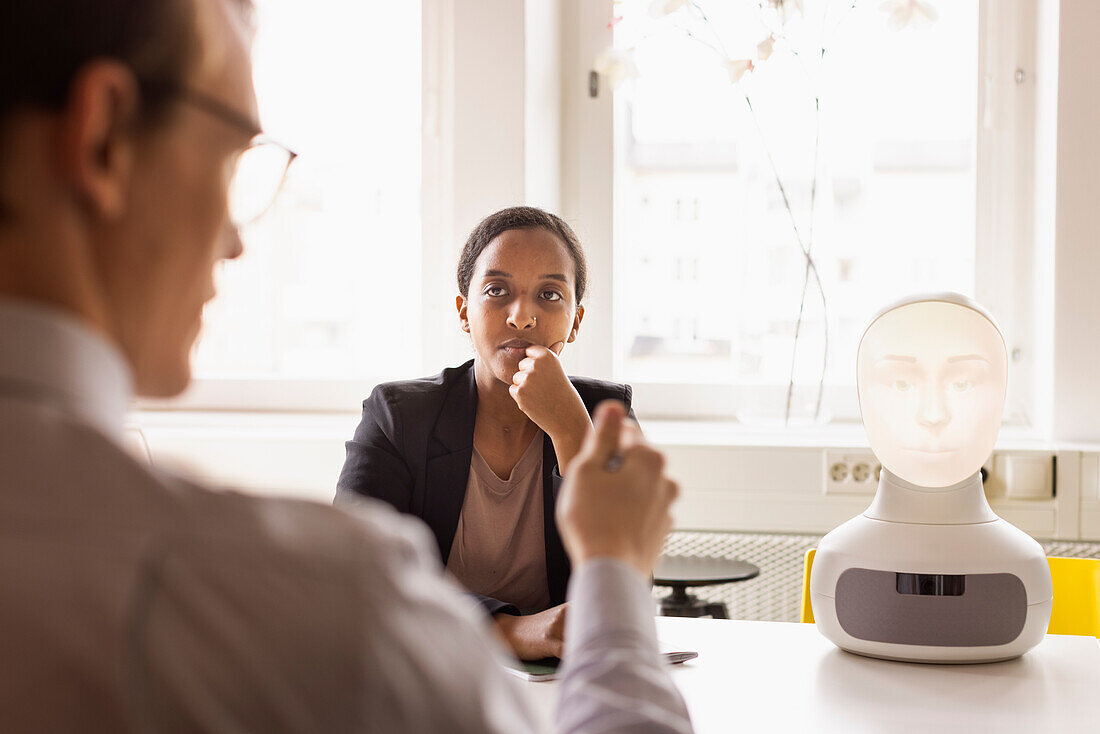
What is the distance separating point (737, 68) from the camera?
2.54m

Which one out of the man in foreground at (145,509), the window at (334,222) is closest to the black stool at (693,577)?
the window at (334,222)

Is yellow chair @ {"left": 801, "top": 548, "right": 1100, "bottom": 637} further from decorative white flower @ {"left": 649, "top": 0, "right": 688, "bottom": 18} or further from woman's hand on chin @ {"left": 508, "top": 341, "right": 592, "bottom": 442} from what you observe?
decorative white flower @ {"left": 649, "top": 0, "right": 688, "bottom": 18}

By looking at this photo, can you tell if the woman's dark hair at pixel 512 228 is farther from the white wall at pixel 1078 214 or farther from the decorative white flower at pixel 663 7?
the white wall at pixel 1078 214

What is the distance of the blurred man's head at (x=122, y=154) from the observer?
1.51 feet

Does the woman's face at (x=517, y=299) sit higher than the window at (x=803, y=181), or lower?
lower

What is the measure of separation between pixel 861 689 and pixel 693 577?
90cm

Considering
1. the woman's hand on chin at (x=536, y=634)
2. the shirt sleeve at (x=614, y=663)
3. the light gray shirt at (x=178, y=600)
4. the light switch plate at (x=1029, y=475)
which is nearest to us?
the light gray shirt at (x=178, y=600)

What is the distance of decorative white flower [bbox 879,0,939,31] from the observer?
8.01 feet

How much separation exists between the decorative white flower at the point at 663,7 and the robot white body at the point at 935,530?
1.39 m

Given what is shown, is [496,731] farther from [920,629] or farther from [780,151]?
[780,151]

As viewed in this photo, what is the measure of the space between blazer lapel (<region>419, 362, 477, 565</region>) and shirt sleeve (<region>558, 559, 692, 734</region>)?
3.56 ft

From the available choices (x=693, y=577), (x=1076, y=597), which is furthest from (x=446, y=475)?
(x=1076, y=597)

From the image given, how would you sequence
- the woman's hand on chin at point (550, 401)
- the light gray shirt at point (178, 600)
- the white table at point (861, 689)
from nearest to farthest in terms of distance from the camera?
the light gray shirt at point (178, 600) → the white table at point (861, 689) → the woman's hand on chin at point (550, 401)

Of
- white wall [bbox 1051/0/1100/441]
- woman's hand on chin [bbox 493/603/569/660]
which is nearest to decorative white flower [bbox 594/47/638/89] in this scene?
white wall [bbox 1051/0/1100/441]
